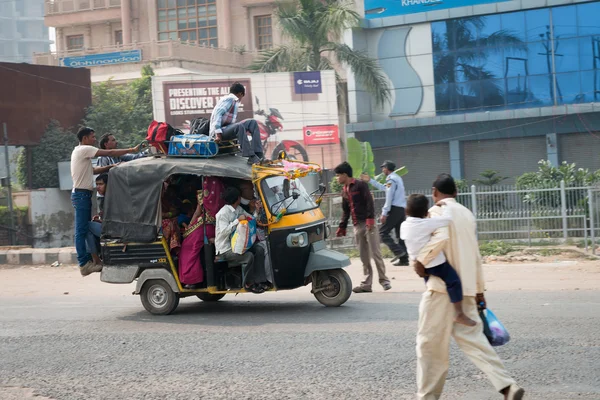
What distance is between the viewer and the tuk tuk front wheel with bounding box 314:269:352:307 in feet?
33.8

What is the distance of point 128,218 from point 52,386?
149 inches

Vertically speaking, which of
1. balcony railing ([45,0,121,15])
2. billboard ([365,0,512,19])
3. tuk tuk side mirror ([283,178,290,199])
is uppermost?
balcony railing ([45,0,121,15])

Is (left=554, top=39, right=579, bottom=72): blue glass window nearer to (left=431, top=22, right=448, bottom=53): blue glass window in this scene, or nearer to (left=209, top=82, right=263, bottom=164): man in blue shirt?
(left=431, top=22, right=448, bottom=53): blue glass window

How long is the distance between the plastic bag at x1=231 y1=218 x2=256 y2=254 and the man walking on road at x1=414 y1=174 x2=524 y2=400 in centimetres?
447

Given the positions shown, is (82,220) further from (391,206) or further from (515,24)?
(515,24)

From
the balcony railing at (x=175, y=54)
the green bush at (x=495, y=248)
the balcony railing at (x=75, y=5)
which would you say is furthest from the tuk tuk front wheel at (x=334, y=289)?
the balcony railing at (x=75, y=5)

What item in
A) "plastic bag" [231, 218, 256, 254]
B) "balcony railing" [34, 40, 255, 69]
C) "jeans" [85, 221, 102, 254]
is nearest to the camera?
"plastic bag" [231, 218, 256, 254]

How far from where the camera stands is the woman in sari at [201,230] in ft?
33.5

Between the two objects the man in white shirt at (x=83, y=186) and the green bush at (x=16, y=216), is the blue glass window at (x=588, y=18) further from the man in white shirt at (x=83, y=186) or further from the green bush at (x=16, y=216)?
the man in white shirt at (x=83, y=186)

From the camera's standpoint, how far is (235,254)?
389 inches

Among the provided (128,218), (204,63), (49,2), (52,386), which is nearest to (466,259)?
(52,386)

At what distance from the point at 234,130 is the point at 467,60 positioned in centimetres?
2820

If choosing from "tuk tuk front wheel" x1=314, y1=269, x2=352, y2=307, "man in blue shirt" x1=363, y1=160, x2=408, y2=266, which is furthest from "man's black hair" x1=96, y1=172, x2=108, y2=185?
"man in blue shirt" x1=363, y1=160, x2=408, y2=266

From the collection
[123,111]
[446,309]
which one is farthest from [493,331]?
[123,111]
